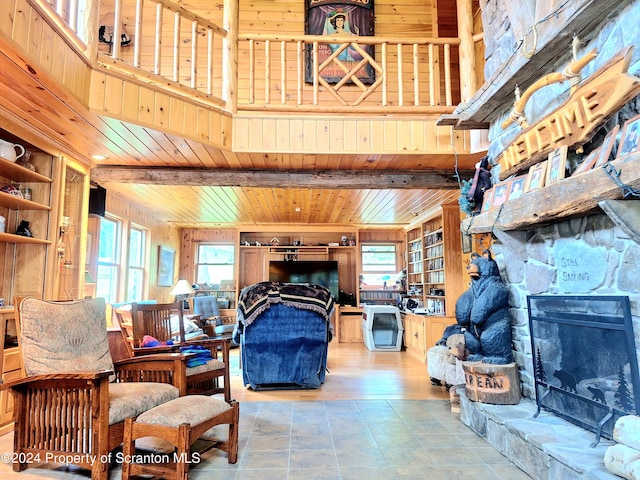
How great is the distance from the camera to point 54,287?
12.0 feet

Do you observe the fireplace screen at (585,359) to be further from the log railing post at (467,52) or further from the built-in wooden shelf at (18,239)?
the built-in wooden shelf at (18,239)

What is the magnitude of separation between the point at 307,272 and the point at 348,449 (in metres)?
5.94

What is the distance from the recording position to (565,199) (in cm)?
206

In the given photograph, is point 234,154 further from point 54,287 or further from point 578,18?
point 578,18

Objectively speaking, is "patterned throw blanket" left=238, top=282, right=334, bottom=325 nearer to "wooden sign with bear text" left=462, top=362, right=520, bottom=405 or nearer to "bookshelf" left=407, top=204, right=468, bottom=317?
"wooden sign with bear text" left=462, top=362, right=520, bottom=405

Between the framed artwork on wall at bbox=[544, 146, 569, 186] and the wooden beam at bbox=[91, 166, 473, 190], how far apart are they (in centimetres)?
219

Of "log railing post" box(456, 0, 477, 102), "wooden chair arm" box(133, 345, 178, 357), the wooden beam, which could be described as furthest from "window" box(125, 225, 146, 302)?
"log railing post" box(456, 0, 477, 102)

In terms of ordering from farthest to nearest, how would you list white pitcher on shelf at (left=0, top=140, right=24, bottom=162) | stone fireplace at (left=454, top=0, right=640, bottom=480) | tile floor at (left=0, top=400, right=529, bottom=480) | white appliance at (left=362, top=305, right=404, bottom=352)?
white appliance at (left=362, top=305, right=404, bottom=352)
white pitcher on shelf at (left=0, top=140, right=24, bottom=162)
tile floor at (left=0, top=400, right=529, bottom=480)
stone fireplace at (left=454, top=0, right=640, bottom=480)

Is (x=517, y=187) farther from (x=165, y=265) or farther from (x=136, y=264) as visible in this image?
(x=165, y=265)

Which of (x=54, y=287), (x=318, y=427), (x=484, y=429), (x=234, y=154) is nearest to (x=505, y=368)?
(x=484, y=429)

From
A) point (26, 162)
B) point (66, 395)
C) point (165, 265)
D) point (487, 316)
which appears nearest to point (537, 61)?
point (487, 316)

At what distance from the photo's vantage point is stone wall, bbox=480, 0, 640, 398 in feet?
6.50

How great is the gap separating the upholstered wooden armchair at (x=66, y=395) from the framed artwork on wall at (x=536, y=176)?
8.77 feet

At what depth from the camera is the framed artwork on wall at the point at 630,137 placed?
1714mm
